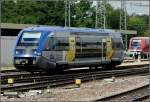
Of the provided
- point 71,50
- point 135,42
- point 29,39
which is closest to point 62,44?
point 71,50

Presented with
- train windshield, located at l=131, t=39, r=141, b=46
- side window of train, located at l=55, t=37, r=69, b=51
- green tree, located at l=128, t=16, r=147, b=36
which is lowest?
train windshield, located at l=131, t=39, r=141, b=46

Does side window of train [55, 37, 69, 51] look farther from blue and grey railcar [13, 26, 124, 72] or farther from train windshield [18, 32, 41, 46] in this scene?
train windshield [18, 32, 41, 46]

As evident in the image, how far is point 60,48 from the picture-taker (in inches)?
1045

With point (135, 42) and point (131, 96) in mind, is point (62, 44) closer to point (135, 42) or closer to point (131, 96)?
point (131, 96)

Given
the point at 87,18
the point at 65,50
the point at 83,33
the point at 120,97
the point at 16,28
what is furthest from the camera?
the point at 87,18

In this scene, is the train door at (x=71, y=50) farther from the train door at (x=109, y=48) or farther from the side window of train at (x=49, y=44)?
the train door at (x=109, y=48)

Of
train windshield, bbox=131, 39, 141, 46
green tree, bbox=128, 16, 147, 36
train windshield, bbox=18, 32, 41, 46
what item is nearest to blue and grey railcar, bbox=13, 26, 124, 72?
train windshield, bbox=18, 32, 41, 46

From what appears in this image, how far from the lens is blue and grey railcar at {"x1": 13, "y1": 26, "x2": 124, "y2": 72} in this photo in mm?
25203

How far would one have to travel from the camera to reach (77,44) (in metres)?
28.3

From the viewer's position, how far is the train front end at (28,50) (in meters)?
25.0

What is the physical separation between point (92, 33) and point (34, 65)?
6181 millimetres

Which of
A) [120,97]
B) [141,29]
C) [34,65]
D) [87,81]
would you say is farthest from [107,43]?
[141,29]

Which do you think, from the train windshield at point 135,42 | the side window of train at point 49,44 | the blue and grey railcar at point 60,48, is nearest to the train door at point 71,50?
the blue and grey railcar at point 60,48

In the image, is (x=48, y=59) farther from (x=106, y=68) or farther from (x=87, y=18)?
(x=87, y=18)
